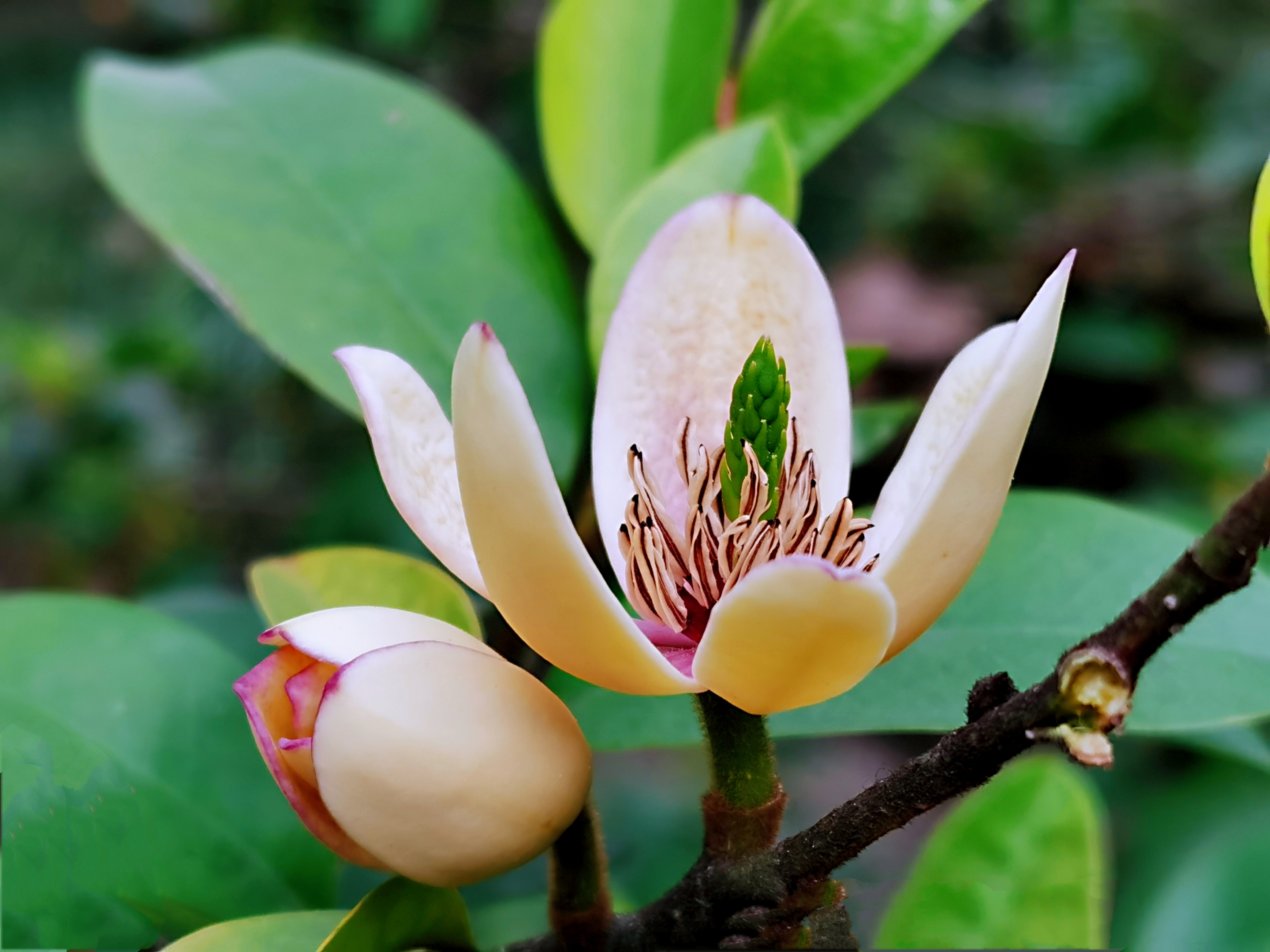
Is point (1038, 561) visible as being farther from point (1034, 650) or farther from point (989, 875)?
point (989, 875)

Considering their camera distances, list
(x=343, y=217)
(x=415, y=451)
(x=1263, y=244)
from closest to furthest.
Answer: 1. (x=1263, y=244)
2. (x=415, y=451)
3. (x=343, y=217)

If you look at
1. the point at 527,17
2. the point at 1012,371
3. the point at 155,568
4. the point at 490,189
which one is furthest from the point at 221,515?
the point at 1012,371

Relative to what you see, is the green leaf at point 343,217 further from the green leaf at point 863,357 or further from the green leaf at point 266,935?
the green leaf at point 266,935

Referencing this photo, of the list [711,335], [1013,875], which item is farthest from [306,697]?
[1013,875]

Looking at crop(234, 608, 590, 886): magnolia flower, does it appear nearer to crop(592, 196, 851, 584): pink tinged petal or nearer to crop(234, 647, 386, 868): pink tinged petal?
crop(234, 647, 386, 868): pink tinged petal

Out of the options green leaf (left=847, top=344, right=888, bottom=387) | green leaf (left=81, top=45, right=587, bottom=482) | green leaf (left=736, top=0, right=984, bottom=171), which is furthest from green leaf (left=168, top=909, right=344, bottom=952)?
green leaf (left=736, top=0, right=984, bottom=171)

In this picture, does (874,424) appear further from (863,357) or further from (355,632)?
(355,632)

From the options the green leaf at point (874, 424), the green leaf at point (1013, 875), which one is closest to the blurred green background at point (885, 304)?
the green leaf at point (874, 424)
